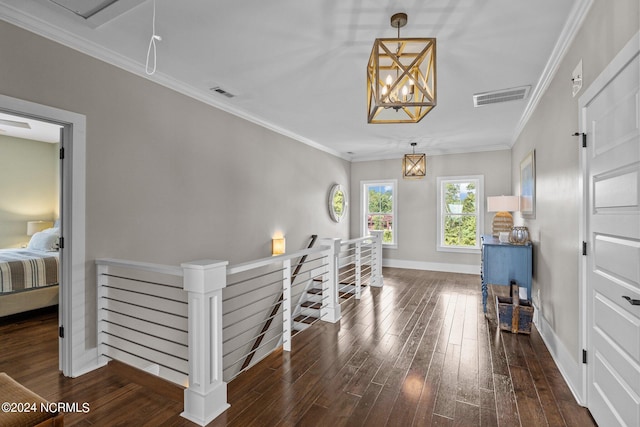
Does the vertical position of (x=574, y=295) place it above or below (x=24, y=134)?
below

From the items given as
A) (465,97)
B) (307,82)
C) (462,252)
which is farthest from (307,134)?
(462,252)

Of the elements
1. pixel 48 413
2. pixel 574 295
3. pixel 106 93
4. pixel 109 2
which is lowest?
pixel 48 413

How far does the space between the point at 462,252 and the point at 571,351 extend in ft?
14.7

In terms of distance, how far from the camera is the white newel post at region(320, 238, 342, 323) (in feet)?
11.8

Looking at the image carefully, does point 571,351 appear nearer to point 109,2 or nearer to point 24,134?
point 109,2

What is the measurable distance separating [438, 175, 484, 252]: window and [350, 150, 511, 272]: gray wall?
12cm

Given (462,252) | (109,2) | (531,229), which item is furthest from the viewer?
(462,252)

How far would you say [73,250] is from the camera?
8.02 feet

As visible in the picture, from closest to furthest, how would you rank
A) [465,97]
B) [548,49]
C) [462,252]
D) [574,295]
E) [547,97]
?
[574,295] → [548,49] → [547,97] → [465,97] → [462,252]

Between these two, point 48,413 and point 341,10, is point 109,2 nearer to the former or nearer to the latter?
point 341,10

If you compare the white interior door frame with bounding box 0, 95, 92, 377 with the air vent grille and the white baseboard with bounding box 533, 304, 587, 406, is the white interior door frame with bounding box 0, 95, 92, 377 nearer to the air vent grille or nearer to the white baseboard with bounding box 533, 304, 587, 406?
the air vent grille

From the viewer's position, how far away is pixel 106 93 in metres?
2.68

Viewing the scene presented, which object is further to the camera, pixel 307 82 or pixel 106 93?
pixel 307 82

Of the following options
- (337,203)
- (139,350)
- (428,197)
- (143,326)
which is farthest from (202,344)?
(428,197)
